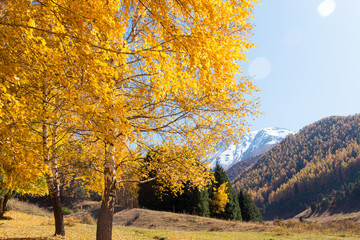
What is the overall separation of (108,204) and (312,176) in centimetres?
15590

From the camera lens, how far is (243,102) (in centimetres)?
566

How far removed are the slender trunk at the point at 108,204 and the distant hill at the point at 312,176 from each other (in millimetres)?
121655

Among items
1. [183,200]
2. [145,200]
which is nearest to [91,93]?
[183,200]

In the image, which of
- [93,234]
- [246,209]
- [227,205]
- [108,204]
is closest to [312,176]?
[246,209]

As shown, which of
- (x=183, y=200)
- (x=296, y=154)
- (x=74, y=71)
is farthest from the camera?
(x=296, y=154)

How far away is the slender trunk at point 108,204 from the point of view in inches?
225

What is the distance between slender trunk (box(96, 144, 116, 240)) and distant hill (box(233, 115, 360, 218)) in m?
122

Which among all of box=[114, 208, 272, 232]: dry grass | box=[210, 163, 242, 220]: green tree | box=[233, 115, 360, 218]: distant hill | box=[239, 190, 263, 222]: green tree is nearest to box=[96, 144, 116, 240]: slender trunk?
box=[114, 208, 272, 232]: dry grass

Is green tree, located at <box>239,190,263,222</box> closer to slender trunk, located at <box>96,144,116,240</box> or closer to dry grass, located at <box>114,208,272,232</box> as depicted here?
dry grass, located at <box>114,208,272,232</box>

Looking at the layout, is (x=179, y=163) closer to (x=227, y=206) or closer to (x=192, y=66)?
(x=192, y=66)

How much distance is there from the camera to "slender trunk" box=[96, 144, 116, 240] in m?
5.70

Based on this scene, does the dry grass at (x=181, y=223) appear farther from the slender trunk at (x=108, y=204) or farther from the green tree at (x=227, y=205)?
the green tree at (x=227, y=205)

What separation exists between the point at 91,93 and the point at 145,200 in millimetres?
31825

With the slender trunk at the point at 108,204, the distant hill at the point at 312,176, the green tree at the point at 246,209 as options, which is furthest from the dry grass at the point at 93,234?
the distant hill at the point at 312,176
